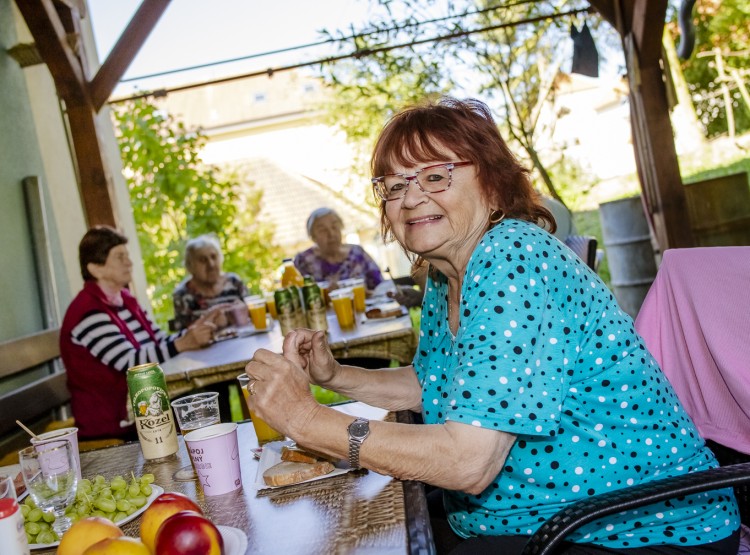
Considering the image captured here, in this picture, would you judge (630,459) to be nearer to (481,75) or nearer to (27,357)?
(27,357)

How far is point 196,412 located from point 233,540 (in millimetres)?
538

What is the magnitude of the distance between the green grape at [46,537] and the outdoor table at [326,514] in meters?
0.02

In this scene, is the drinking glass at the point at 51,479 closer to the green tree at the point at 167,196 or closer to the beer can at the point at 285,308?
the beer can at the point at 285,308

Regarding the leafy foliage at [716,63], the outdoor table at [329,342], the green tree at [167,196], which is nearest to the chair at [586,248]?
the outdoor table at [329,342]

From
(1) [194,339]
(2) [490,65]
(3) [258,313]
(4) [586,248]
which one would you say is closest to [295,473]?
(1) [194,339]

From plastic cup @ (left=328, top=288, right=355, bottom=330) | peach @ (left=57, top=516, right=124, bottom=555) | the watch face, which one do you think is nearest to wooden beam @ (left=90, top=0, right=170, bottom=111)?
plastic cup @ (left=328, top=288, right=355, bottom=330)

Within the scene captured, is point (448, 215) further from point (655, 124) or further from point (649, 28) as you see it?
point (655, 124)

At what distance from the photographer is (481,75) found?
744 centimetres

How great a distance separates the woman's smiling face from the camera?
5.17 ft

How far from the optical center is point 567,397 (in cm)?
141

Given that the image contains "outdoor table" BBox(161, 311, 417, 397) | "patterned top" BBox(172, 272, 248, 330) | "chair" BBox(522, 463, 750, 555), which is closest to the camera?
"chair" BBox(522, 463, 750, 555)

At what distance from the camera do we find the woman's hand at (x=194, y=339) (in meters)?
3.76

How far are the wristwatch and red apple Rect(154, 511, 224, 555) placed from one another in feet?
1.01

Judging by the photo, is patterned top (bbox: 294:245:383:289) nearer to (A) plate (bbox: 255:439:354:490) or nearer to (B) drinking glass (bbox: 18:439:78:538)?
(A) plate (bbox: 255:439:354:490)
